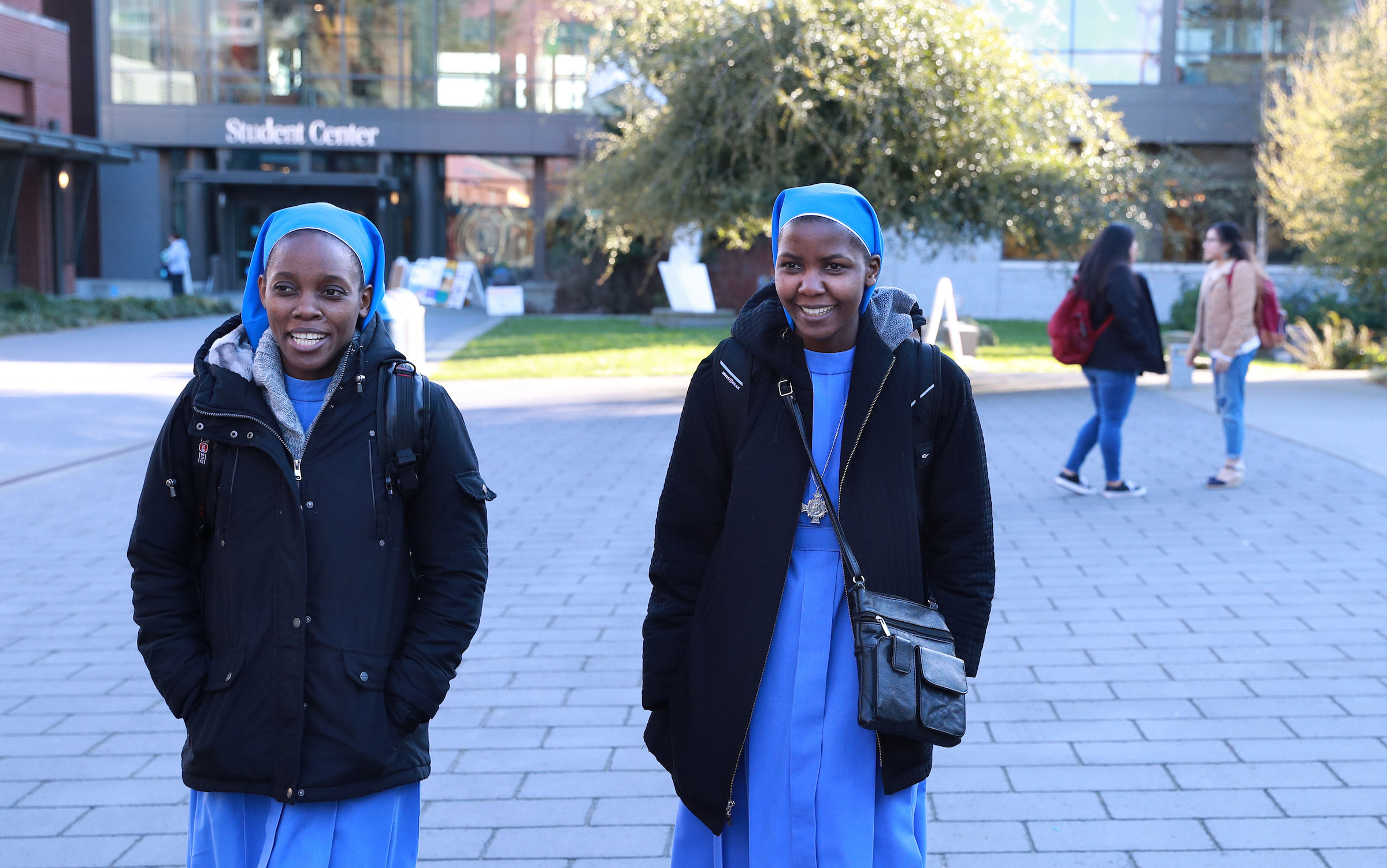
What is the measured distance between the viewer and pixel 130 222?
38281mm

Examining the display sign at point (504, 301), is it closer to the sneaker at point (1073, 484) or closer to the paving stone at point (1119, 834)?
the sneaker at point (1073, 484)

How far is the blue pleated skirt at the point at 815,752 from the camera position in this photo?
2.49 metres

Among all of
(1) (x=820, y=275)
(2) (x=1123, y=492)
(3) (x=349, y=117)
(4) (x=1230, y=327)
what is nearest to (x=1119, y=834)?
(1) (x=820, y=275)

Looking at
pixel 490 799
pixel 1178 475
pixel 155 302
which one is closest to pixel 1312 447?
pixel 1178 475

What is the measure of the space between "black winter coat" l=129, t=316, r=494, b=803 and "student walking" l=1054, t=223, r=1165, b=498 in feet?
22.5

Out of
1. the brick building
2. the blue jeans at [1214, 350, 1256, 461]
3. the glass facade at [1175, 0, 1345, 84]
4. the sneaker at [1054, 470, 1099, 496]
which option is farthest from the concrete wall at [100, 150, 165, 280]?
the blue jeans at [1214, 350, 1256, 461]

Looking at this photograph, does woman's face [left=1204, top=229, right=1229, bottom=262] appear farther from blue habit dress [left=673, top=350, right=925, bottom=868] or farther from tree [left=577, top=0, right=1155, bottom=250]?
blue habit dress [left=673, top=350, right=925, bottom=868]

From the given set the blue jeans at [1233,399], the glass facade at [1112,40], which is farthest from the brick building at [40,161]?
the blue jeans at [1233,399]

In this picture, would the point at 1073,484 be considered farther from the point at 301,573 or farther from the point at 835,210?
the point at 301,573

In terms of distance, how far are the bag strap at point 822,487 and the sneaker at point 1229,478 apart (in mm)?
7379

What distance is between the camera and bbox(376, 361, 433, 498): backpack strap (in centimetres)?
248

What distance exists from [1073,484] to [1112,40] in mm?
25774

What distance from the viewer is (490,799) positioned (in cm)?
409

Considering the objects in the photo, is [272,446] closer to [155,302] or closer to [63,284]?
[155,302]
